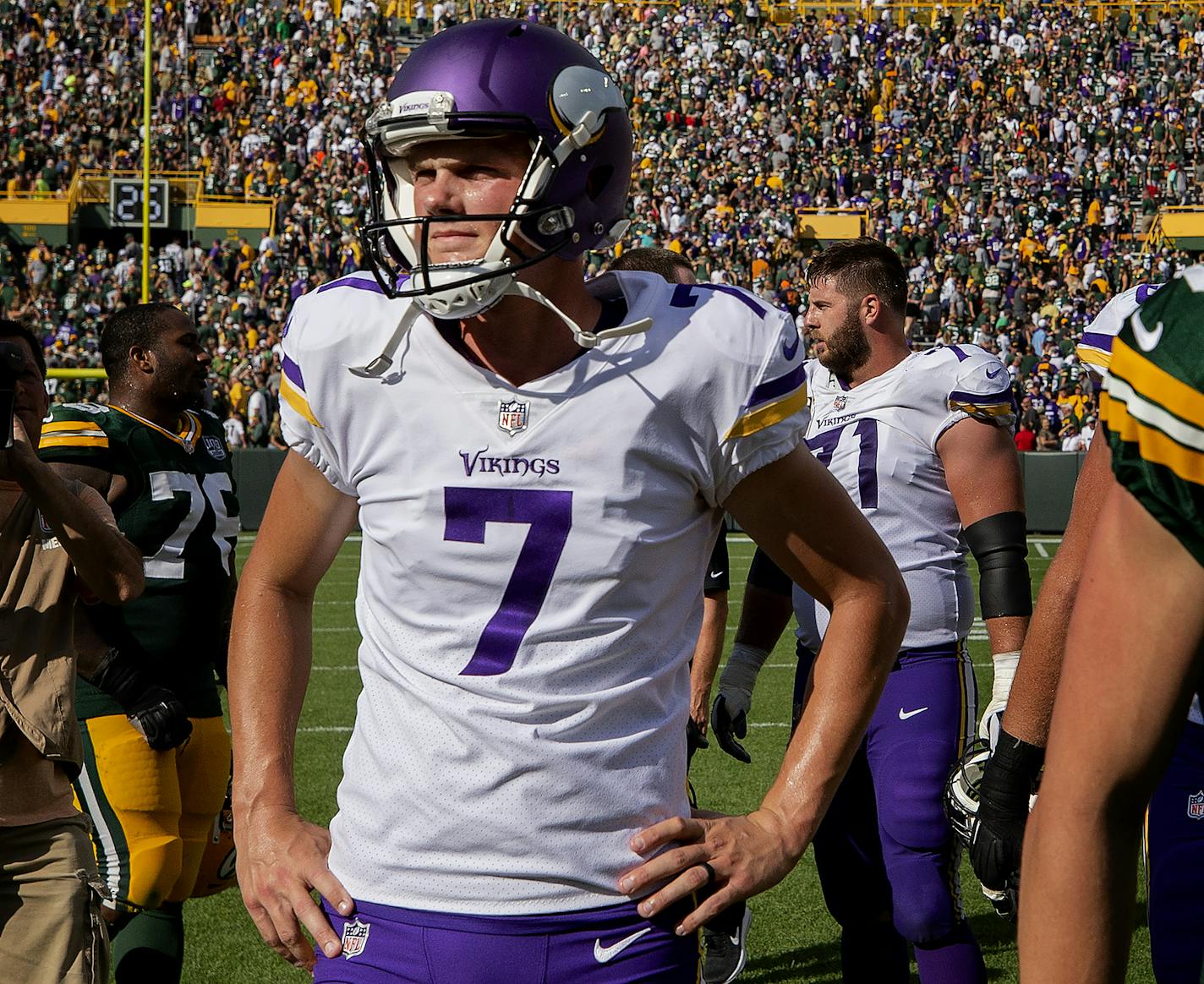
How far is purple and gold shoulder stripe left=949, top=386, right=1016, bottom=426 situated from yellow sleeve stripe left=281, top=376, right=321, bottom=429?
8.42 feet

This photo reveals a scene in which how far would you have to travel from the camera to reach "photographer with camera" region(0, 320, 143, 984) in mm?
3223

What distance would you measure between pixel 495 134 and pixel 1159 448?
41.6 inches

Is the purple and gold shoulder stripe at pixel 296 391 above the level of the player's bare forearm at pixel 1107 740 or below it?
above

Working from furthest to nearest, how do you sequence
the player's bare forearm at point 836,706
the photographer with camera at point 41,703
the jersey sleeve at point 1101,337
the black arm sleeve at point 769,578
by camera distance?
the black arm sleeve at point 769,578
the photographer with camera at point 41,703
the jersey sleeve at point 1101,337
the player's bare forearm at point 836,706

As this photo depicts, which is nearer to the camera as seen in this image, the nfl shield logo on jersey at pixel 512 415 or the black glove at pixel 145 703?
the nfl shield logo on jersey at pixel 512 415

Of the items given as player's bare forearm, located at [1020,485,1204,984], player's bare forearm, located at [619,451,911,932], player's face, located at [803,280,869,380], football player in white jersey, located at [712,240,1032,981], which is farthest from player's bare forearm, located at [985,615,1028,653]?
player's bare forearm, located at [1020,485,1204,984]

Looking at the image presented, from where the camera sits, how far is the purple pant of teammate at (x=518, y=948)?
182cm

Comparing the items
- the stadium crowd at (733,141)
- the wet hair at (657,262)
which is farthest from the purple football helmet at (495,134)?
the stadium crowd at (733,141)

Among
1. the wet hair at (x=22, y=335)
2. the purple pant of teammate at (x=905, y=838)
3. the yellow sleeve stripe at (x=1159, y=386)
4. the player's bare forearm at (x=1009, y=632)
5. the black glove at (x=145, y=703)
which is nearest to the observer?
the yellow sleeve stripe at (x=1159, y=386)

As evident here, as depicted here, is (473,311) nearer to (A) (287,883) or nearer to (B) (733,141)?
(A) (287,883)

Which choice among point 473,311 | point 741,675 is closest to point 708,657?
point 741,675

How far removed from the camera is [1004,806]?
252cm

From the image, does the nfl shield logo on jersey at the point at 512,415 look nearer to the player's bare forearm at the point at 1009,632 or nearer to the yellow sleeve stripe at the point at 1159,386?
the yellow sleeve stripe at the point at 1159,386

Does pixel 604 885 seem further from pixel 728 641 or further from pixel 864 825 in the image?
pixel 728 641
